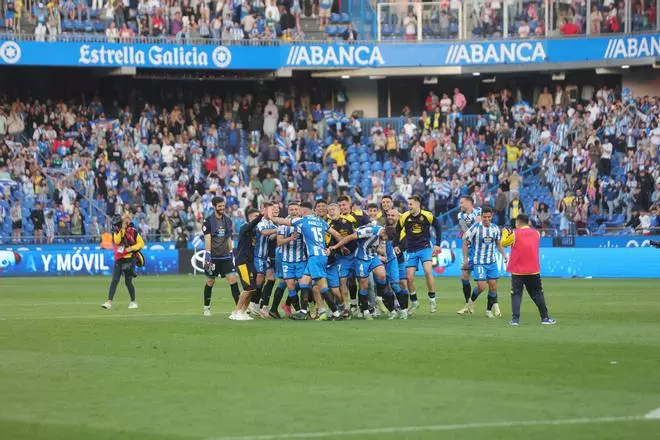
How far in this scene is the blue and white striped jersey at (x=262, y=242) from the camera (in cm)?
2181

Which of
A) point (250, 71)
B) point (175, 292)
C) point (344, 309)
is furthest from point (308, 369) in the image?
point (250, 71)

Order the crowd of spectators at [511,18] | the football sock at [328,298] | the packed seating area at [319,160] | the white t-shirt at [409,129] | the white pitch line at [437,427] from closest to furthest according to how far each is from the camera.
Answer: the white pitch line at [437,427]
the football sock at [328,298]
the packed seating area at [319,160]
the crowd of spectators at [511,18]
the white t-shirt at [409,129]

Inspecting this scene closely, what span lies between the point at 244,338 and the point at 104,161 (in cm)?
2616

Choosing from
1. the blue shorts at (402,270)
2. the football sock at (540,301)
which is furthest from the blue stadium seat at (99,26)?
the football sock at (540,301)

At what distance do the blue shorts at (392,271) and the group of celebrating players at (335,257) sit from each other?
17mm

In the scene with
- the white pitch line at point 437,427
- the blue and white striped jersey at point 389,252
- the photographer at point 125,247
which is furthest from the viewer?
the photographer at point 125,247

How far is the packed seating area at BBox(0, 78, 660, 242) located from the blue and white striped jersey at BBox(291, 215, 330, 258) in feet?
64.4

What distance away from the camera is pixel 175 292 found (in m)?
29.9

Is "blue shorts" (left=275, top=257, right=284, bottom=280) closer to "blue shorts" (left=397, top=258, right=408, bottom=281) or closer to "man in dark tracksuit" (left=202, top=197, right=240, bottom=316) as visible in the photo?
"man in dark tracksuit" (left=202, top=197, right=240, bottom=316)

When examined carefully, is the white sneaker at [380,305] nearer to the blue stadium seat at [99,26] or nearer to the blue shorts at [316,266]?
the blue shorts at [316,266]

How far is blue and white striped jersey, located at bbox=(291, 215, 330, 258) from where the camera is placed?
20.6 m

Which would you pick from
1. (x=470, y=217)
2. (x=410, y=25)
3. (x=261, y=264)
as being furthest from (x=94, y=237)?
(x=470, y=217)

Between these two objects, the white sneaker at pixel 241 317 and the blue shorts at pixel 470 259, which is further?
the blue shorts at pixel 470 259

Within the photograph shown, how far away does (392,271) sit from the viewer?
2166 cm
